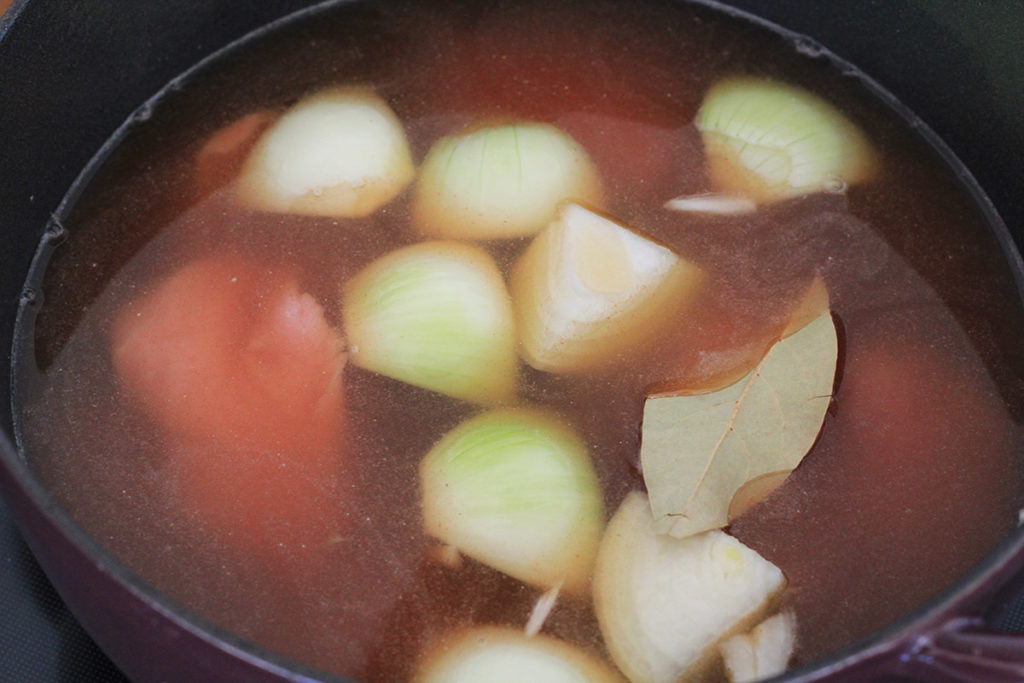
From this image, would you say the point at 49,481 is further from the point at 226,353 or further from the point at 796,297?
the point at 796,297

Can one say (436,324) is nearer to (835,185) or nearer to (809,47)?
(835,185)

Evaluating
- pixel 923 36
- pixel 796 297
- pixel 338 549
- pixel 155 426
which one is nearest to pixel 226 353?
pixel 155 426

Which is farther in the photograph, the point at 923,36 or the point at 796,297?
the point at 923,36

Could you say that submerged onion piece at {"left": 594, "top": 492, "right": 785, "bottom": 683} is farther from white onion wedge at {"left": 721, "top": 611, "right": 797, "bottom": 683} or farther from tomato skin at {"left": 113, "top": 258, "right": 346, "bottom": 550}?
tomato skin at {"left": 113, "top": 258, "right": 346, "bottom": 550}

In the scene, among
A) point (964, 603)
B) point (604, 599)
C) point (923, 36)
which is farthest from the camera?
point (923, 36)

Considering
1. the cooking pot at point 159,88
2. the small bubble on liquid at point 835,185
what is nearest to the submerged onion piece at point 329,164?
the cooking pot at point 159,88

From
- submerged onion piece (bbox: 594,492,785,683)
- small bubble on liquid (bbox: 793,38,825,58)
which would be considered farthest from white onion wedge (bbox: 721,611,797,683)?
small bubble on liquid (bbox: 793,38,825,58)

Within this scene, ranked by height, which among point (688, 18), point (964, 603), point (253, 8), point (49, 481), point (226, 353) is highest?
point (688, 18)

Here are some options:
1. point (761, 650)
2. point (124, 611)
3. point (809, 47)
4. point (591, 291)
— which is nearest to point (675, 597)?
point (761, 650)
